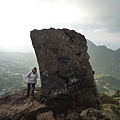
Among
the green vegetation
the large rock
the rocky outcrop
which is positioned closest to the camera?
the rocky outcrop

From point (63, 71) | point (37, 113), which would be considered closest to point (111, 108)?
point (63, 71)

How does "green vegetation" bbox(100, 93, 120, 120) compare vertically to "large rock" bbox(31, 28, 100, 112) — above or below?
below

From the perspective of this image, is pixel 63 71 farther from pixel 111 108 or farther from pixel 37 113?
pixel 111 108

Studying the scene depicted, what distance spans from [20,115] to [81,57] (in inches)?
553

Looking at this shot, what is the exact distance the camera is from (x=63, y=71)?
3062 centimetres

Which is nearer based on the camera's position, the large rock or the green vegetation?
the large rock

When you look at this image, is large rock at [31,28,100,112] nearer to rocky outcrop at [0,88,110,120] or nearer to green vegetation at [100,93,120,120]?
rocky outcrop at [0,88,110,120]

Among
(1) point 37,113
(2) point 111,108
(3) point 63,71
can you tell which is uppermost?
(3) point 63,71

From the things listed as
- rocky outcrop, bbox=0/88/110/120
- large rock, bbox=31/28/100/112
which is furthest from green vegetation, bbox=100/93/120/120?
rocky outcrop, bbox=0/88/110/120

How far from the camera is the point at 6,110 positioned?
29484mm

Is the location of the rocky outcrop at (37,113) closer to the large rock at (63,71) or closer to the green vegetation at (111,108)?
the large rock at (63,71)

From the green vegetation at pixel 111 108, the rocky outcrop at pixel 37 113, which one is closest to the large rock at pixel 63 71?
the rocky outcrop at pixel 37 113

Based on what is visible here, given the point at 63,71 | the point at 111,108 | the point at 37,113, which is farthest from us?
the point at 111,108

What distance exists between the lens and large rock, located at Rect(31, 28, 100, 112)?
1146 inches
